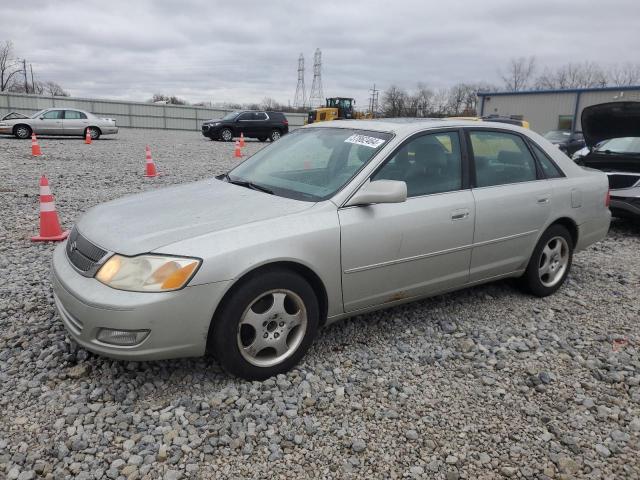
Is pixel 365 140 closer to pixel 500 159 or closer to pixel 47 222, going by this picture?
pixel 500 159

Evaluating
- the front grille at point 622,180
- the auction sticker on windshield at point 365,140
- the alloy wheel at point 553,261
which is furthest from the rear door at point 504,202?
the front grille at point 622,180

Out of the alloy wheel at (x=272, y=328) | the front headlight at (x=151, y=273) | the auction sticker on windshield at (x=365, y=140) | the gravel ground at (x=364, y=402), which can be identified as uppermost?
the auction sticker on windshield at (x=365, y=140)

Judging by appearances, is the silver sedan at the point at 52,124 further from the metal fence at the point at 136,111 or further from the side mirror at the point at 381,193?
the side mirror at the point at 381,193

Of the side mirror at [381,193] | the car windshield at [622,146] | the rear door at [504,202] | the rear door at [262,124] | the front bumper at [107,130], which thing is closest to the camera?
the side mirror at [381,193]

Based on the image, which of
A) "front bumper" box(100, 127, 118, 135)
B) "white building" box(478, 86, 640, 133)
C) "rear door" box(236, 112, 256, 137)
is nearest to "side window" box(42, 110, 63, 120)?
"front bumper" box(100, 127, 118, 135)

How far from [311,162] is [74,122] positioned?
20.9 meters

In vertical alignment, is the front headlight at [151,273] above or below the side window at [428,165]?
below

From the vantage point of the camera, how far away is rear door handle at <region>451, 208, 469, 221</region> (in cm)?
371

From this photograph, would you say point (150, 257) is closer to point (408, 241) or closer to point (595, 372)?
point (408, 241)

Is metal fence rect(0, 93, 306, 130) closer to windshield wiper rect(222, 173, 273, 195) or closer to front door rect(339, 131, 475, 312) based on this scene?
windshield wiper rect(222, 173, 273, 195)

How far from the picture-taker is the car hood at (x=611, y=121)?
6605 millimetres

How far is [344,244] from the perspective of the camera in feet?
10.4

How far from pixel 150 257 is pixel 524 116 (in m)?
35.1

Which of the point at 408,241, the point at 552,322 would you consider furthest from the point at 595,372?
the point at 408,241
